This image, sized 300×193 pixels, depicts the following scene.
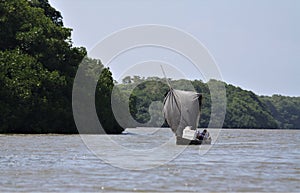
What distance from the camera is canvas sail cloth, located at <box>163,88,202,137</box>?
48.8 m

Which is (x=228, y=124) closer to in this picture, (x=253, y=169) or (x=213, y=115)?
(x=213, y=115)

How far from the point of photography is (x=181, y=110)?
48.8 meters

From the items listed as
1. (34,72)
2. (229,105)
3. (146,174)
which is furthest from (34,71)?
(229,105)

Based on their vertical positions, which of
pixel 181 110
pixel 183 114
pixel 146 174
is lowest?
pixel 146 174

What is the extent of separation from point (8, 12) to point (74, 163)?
3740 centimetres

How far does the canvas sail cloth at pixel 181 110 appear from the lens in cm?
4875

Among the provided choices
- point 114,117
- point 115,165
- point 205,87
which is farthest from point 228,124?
point 115,165

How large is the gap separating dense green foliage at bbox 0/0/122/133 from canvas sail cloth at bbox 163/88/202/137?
15.2m

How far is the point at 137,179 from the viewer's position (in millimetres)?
24141

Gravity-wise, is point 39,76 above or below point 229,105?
below

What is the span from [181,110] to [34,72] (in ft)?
57.4

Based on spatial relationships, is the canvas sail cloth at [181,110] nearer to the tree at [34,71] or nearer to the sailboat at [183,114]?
the sailboat at [183,114]

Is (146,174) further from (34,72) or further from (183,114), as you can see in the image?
(34,72)

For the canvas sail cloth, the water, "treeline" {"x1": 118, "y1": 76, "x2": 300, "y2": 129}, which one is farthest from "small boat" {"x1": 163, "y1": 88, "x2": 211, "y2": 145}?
"treeline" {"x1": 118, "y1": 76, "x2": 300, "y2": 129}
